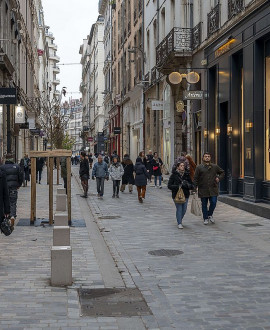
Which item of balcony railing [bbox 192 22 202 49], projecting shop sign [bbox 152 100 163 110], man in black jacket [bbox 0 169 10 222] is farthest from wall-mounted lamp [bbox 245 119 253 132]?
projecting shop sign [bbox 152 100 163 110]

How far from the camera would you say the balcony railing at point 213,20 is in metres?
19.5

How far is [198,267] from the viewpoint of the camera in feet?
27.5

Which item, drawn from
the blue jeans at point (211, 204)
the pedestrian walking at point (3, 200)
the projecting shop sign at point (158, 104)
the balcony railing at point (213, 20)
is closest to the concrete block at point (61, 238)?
the pedestrian walking at point (3, 200)

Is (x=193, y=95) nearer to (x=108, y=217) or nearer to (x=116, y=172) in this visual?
(x=116, y=172)

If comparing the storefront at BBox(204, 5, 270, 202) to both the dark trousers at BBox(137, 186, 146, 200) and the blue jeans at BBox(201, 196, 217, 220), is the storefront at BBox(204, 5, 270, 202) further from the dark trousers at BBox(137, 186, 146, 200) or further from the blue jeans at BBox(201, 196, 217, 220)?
the dark trousers at BBox(137, 186, 146, 200)

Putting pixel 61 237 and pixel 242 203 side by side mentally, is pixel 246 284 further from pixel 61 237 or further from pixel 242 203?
pixel 242 203

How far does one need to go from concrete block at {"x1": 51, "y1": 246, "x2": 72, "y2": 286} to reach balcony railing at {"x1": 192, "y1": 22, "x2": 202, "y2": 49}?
17.1 m

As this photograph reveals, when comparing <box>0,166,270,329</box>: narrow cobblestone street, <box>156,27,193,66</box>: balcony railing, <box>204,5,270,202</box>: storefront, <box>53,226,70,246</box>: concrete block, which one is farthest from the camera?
<box>156,27,193,66</box>: balcony railing

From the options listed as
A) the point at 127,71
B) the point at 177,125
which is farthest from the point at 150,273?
the point at 127,71

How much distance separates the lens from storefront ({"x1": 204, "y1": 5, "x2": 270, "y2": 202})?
15281 mm

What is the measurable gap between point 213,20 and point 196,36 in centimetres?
299

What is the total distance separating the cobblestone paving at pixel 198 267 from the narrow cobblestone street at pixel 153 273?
0.04 feet

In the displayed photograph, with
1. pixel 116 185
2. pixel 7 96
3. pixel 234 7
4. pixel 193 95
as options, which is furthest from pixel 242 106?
pixel 7 96

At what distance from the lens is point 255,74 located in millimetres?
15430
